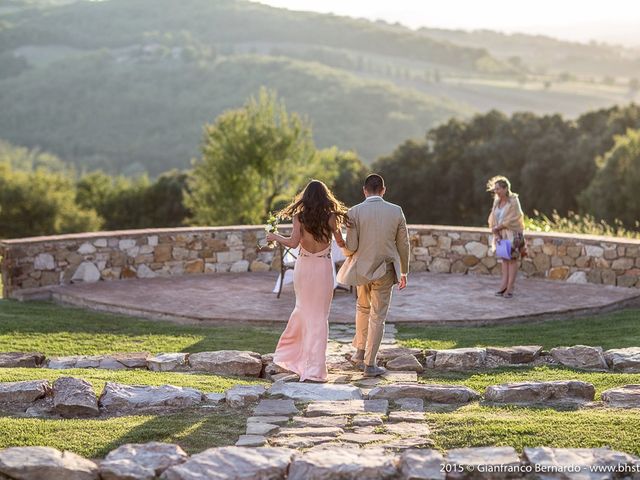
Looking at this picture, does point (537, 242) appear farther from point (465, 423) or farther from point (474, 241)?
point (465, 423)

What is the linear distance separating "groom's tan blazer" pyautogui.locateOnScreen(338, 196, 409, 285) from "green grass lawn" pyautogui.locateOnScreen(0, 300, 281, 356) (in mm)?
2090

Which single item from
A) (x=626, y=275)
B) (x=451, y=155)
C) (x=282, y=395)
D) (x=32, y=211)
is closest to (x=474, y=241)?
(x=626, y=275)

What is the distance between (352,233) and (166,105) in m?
92.4

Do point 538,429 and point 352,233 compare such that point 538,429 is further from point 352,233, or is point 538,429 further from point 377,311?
point 352,233

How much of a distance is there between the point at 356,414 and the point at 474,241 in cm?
887

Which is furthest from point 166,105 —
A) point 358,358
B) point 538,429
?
point 538,429

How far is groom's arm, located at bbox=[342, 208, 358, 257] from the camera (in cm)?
Result: 880

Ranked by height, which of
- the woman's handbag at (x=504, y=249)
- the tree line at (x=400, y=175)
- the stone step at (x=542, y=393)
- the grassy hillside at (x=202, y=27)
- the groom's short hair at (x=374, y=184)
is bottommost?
the tree line at (x=400, y=175)

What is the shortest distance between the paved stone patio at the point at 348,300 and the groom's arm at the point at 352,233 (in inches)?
127

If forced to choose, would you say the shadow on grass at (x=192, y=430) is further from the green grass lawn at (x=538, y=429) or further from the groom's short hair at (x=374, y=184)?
the groom's short hair at (x=374, y=184)

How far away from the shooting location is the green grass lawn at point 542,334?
10633 millimetres

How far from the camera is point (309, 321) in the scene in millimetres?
8719

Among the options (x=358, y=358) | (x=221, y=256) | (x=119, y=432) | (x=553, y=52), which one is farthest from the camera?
(x=553, y=52)

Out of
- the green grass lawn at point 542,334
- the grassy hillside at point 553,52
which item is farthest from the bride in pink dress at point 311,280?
the grassy hillside at point 553,52
